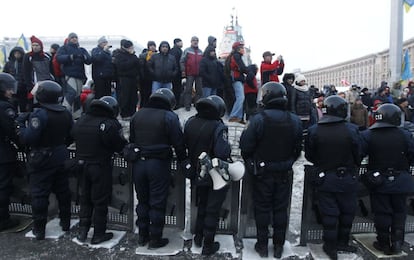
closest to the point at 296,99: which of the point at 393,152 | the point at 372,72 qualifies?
the point at 393,152

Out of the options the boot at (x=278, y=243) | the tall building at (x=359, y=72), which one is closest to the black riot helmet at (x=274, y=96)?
the boot at (x=278, y=243)

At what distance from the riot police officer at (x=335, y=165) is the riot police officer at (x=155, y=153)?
174 cm

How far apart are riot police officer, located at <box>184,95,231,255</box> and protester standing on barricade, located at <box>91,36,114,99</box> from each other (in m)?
4.80

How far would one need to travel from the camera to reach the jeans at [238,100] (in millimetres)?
8656

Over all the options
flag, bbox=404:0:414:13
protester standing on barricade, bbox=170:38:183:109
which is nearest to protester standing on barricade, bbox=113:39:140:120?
protester standing on barricade, bbox=170:38:183:109

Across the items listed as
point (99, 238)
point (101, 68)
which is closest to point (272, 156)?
point (99, 238)

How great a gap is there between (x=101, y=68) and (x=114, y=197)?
4.36 metres

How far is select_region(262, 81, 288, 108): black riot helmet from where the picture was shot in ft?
13.7

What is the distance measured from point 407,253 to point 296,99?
3802 millimetres

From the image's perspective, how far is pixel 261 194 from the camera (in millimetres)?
4180

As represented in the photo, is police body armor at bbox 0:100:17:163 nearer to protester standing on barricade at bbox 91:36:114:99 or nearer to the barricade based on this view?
the barricade

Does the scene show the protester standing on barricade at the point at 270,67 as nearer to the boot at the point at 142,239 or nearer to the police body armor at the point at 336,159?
the police body armor at the point at 336,159

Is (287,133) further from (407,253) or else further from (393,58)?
(393,58)

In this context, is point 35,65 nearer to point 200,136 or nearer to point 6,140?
point 6,140
